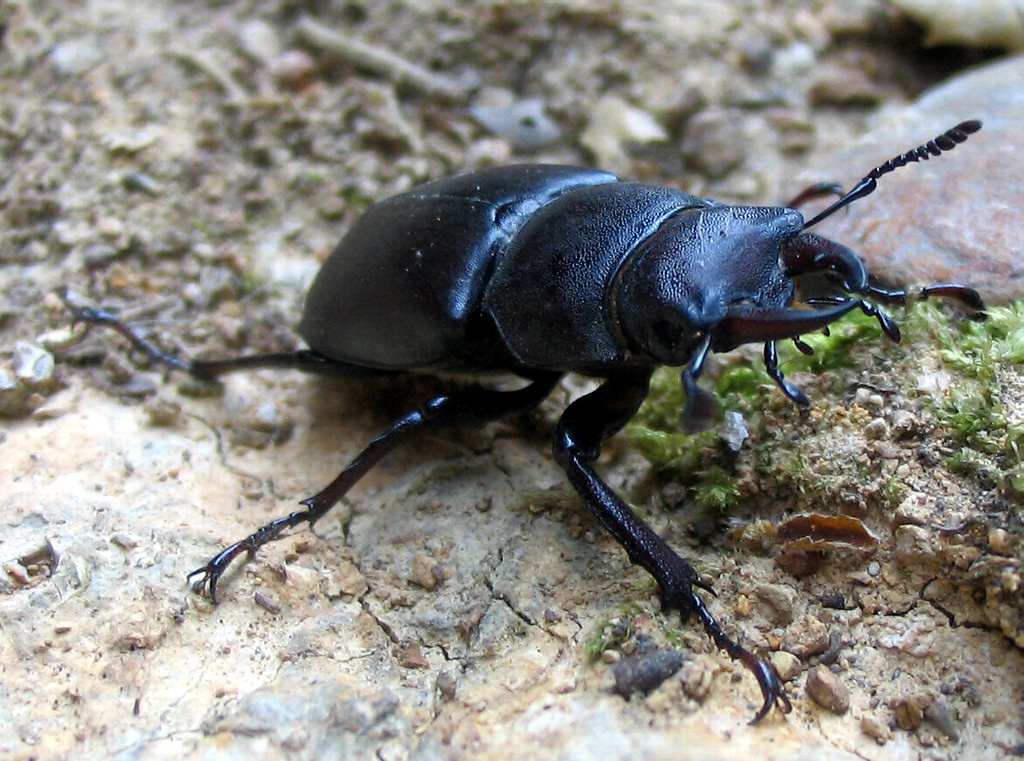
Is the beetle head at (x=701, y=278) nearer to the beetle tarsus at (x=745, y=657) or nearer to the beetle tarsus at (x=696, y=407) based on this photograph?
the beetle tarsus at (x=696, y=407)

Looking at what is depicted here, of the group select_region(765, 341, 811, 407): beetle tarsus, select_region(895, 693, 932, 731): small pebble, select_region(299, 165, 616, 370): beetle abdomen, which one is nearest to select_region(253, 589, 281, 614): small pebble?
select_region(299, 165, 616, 370): beetle abdomen

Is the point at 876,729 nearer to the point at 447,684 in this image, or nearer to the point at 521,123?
the point at 447,684

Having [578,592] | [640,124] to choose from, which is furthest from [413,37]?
[578,592]

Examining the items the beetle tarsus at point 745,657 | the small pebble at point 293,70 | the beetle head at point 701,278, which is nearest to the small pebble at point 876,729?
the beetle tarsus at point 745,657

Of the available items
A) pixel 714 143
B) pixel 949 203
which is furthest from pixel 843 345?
pixel 714 143

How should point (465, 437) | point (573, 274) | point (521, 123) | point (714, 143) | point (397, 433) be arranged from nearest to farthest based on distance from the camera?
point (573, 274) → point (397, 433) → point (465, 437) → point (714, 143) → point (521, 123)

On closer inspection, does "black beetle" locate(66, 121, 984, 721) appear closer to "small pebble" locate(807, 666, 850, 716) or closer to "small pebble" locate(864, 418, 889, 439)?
"small pebble" locate(807, 666, 850, 716)

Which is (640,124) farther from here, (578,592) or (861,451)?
(578,592)
